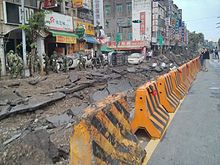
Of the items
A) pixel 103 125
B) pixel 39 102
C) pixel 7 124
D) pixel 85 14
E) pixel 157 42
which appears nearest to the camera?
pixel 103 125

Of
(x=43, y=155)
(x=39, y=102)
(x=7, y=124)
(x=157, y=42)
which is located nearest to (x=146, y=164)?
(x=43, y=155)

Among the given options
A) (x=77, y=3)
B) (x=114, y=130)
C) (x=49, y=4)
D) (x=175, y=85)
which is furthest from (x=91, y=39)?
(x=114, y=130)

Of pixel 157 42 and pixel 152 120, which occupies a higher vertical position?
pixel 157 42

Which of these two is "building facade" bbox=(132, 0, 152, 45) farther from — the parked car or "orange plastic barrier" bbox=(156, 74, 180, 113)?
"orange plastic barrier" bbox=(156, 74, 180, 113)

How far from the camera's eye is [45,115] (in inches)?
323

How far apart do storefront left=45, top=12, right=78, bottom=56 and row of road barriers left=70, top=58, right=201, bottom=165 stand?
18.0 metres

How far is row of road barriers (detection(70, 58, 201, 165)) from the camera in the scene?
3.01m

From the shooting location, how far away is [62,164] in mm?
4047

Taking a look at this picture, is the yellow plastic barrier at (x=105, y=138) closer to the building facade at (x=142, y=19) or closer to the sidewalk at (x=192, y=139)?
the sidewalk at (x=192, y=139)

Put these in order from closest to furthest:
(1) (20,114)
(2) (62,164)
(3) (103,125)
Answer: (3) (103,125) < (2) (62,164) < (1) (20,114)

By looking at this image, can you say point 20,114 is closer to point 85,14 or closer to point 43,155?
point 43,155

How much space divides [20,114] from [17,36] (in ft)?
49.6

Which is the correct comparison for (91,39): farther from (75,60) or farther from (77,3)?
(75,60)

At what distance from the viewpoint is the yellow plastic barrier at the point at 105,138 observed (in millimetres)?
3002
